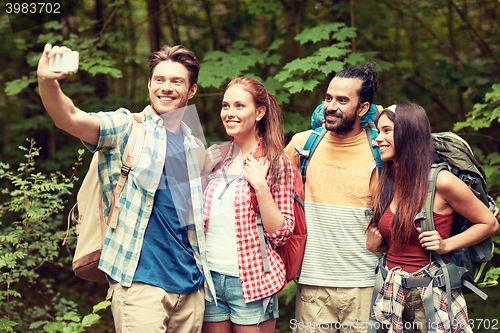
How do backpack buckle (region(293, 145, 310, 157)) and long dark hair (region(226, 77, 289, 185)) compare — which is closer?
long dark hair (region(226, 77, 289, 185))

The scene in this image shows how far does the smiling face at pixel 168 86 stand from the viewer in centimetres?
231

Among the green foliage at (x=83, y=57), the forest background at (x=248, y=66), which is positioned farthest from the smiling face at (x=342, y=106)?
the green foliage at (x=83, y=57)

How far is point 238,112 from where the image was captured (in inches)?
96.2

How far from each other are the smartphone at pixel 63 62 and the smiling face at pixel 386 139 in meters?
1.67

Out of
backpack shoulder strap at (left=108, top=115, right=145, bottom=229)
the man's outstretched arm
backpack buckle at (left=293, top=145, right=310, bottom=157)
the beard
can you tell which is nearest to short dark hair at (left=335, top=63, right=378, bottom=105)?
the beard

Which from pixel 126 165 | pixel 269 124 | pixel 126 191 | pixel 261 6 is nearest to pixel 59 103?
pixel 126 165

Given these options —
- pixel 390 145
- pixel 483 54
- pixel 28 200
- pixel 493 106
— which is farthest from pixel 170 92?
pixel 483 54

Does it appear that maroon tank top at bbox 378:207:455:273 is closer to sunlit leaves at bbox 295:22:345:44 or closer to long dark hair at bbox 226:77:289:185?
long dark hair at bbox 226:77:289:185

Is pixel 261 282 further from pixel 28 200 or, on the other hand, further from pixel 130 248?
pixel 28 200

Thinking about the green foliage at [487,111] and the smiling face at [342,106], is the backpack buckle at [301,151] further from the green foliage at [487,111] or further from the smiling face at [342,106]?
the green foliage at [487,111]

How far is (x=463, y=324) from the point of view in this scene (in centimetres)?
226

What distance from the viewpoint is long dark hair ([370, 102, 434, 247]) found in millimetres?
2271

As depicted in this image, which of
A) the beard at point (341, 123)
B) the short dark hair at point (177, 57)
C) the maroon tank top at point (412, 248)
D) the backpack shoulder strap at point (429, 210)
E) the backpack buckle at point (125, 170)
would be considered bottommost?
the maroon tank top at point (412, 248)

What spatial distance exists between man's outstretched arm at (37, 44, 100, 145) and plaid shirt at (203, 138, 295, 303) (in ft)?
2.60
